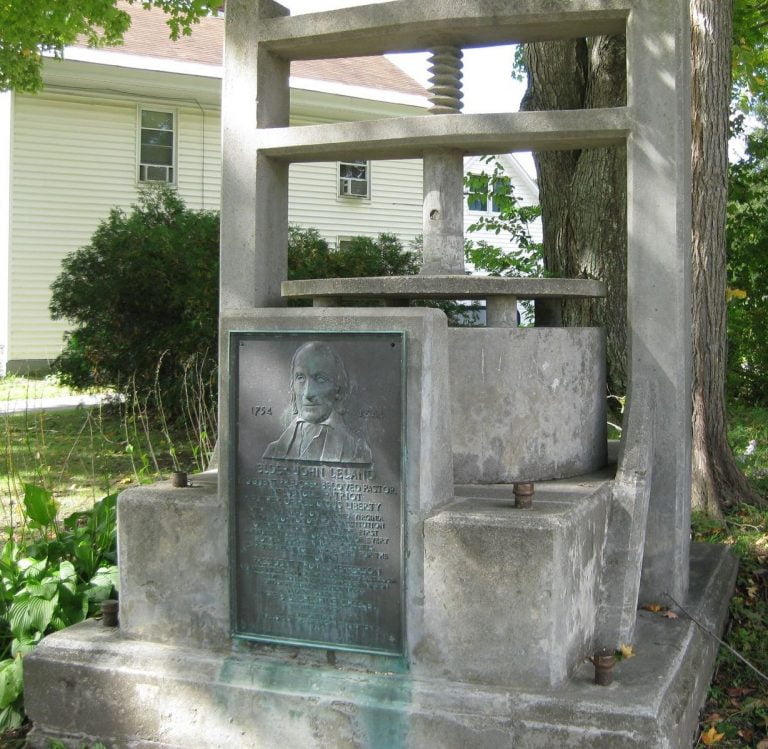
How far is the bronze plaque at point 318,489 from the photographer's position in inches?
133

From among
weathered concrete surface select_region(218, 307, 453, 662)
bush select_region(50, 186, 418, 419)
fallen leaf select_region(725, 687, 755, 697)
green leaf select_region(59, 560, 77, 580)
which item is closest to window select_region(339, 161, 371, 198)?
bush select_region(50, 186, 418, 419)

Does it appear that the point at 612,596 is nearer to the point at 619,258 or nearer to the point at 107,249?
the point at 619,258

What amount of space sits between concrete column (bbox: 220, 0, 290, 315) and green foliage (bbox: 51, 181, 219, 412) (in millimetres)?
5751

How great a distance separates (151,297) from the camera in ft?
34.6

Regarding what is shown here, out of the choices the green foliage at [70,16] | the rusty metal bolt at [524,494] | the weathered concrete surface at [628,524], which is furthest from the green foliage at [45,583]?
the green foliage at [70,16]

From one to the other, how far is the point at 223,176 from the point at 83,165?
15.7 metres

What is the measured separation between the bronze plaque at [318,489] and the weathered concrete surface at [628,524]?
2.79 feet

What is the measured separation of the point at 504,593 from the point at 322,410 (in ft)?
2.99

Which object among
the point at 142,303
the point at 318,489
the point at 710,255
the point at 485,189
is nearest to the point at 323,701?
the point at 318,489

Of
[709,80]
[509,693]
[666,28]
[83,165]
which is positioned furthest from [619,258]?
[83,165]

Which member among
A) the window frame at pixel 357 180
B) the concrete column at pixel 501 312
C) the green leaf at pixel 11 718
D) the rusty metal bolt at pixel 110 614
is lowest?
the green leaf at pixel 11 718

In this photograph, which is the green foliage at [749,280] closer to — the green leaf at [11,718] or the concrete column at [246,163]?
the concrete column at [246,163]

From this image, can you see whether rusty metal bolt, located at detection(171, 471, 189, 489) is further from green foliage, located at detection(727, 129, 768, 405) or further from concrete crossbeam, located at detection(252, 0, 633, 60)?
green foliage, located at detection(727, 129, 768, 405)

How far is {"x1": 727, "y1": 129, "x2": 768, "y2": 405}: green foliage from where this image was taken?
11219 millimetres
